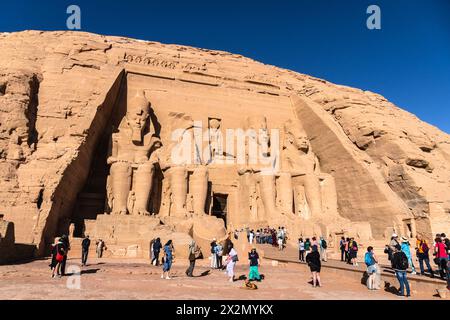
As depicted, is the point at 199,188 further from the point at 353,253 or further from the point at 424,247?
the point at 424,247

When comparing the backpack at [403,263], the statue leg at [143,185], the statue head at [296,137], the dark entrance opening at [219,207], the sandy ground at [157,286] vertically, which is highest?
the statue head at [296,137]

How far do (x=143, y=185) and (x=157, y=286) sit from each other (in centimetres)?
823

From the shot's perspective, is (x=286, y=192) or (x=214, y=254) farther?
(x=286, y=192)

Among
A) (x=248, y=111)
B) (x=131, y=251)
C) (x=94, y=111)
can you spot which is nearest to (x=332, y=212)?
(x=248, y=111)

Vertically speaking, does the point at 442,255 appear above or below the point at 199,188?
below

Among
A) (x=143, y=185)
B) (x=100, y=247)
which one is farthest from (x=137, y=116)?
(x=100, y=247)

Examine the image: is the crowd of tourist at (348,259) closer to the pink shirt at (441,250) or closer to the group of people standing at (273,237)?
the pink shirt at (441,250)

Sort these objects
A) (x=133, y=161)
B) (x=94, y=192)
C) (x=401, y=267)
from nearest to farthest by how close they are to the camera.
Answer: (x=401, y=267) → (x=133, y=161) → (x=94, y=192)

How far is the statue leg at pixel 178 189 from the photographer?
1501 cm

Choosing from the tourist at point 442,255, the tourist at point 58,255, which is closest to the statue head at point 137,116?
the tourist at point 58,255

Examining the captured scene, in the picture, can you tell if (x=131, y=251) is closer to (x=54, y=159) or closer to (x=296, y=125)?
(x=54, y=159)

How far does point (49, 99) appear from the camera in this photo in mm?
12961

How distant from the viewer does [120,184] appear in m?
13.8

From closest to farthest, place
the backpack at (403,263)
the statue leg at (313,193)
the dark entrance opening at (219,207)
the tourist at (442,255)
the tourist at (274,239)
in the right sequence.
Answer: the backpack at (403,263) → the tourist at (442,255) → the tourist at (274,239) → the statue leg at (313,193) → the dark entrance opening at (219,207)
